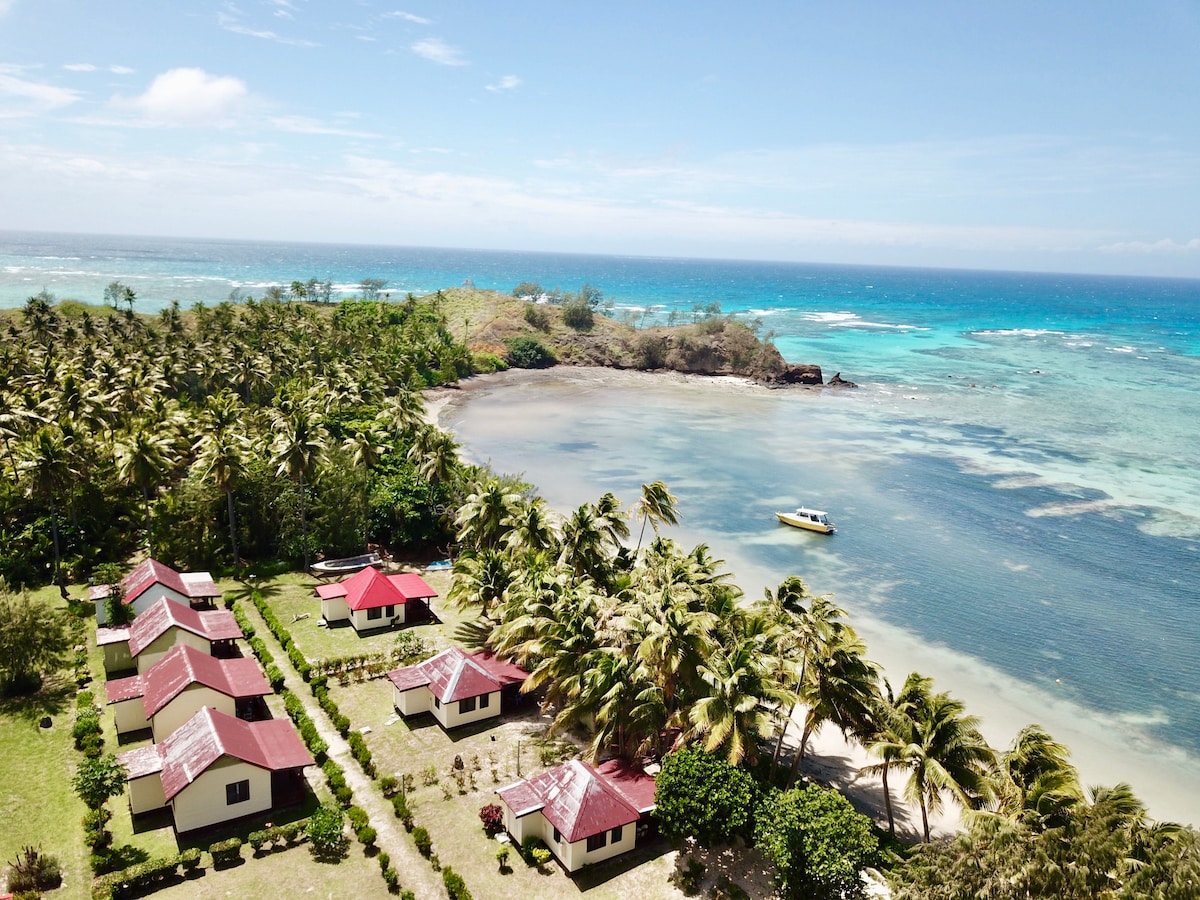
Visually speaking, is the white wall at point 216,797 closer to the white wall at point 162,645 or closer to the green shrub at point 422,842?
the green shrub at point 422,842

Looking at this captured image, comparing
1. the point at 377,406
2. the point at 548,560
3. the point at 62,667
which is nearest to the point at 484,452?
the point at 377,406

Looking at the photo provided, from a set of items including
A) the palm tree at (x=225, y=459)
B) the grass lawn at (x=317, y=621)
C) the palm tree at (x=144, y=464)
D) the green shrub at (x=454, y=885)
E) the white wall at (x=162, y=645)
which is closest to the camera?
the green shrub at (x=454, y=885)

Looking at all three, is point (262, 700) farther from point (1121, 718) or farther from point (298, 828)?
point (1121, 718)

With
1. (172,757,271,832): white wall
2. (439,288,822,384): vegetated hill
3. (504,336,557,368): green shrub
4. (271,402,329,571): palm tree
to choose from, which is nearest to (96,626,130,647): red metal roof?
(271,402,329,571): palm tree

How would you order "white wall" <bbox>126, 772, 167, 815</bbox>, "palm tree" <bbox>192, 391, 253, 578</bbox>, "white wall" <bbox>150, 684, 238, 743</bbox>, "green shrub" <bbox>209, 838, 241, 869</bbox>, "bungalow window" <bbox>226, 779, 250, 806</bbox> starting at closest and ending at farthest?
"green shrub" <bbox>209, 838, 241, 869</bbox> < "white wall" <bbox>126, 772, 167, 815</bbox> < "bungalow window" <bbox>226, 779, 250, 806</bbox> < "white wall" <bbox>150, 684, 238, 743</bbox> < "palm tree" <bbox>192, 391, 253, 578</bbox>

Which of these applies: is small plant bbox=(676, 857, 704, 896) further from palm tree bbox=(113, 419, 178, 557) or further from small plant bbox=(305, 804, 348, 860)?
palm tree bbox=(113, 419, 178, 557)

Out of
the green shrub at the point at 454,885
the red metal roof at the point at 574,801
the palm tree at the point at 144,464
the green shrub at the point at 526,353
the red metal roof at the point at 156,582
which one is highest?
→ the green shrub at the point at 526,353

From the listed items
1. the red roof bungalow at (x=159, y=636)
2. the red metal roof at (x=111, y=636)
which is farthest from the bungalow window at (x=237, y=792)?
the red metal roof at (x=111, y=636)
